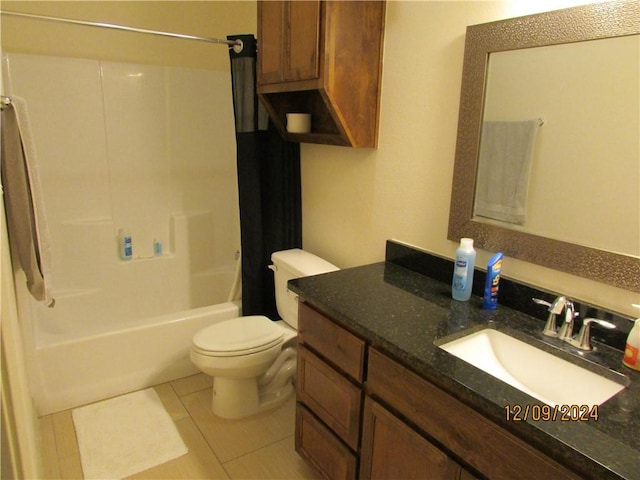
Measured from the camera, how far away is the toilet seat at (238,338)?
6.55ft

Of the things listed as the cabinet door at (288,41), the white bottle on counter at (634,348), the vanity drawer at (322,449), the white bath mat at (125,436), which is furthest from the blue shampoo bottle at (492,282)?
the white bath mat at (125,436)

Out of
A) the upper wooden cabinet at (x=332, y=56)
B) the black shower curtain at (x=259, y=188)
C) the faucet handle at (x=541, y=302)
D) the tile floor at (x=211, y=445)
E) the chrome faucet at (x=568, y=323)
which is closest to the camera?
the chrome faucet at (x=568, y=323)

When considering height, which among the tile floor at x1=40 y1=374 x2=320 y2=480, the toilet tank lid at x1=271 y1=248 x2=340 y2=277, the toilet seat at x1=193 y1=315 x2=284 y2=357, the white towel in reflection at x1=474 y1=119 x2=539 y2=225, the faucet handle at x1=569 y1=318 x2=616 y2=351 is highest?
the white towel in reflection at x1=474 y1=119 x2=539 y2=225

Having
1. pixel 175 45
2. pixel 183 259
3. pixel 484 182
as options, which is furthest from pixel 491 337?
pixel 175 45

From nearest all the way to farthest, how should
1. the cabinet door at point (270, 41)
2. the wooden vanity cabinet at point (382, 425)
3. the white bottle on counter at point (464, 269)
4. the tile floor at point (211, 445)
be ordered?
1. the wooden vanity cabinet at point (382, 425)
2. the white bottle on counter at point (464, 269)
3. the tile floor at point (211, 445)
4. the cabinet door at point (270, 41)

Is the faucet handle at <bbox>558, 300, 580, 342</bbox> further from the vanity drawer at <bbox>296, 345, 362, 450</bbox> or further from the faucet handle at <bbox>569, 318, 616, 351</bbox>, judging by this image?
the vanity drawer at <bbox>296, 345, 362, 450</bbox>

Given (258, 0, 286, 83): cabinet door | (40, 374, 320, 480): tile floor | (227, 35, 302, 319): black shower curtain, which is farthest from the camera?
(227, 35, 302, 319): black shower curtain

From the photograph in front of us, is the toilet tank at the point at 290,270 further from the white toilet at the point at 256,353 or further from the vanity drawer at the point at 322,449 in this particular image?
the vanity drawer at the point at 322,449

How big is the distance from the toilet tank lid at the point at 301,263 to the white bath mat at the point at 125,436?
3.01 ft

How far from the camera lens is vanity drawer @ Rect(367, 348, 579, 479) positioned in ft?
3.05

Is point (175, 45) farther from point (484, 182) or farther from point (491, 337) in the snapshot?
point (491, 337)

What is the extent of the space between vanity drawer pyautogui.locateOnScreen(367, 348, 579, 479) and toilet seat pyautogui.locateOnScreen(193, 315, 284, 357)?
0.82m

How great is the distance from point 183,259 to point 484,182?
2.21m
